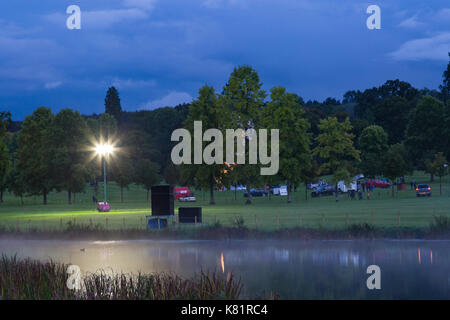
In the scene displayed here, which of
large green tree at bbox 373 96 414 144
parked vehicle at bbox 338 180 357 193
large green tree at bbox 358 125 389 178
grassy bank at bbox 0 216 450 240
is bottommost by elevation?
grassy bank at bbox 0 216 450 240

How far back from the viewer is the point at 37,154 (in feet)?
332

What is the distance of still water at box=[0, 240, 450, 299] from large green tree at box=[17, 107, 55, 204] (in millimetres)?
60664

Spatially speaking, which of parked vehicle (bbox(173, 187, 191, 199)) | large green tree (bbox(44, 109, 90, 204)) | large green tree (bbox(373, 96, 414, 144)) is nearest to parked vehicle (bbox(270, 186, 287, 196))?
parked vehicle (bbox(173, 187, 191, 199))

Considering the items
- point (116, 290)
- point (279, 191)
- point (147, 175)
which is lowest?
point (116, 290)

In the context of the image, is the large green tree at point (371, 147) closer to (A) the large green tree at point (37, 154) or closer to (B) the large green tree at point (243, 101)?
(B) the large green tree at point (243, 101)

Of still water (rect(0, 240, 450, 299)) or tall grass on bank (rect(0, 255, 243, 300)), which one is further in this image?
still water (rect(0, 240, 450, 299))

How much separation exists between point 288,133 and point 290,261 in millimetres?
54125

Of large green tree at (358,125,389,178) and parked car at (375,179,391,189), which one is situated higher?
large green tree at (358,125,389,178)

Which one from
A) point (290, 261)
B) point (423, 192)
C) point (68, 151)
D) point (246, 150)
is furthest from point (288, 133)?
point (290, 261)

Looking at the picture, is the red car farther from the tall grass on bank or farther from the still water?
the tall grass on bank

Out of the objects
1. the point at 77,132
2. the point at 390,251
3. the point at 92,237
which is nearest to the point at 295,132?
the point at 77,132

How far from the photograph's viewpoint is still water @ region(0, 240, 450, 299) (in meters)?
21.3

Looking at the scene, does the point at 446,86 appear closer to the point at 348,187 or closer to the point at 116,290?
the point at 348,187
